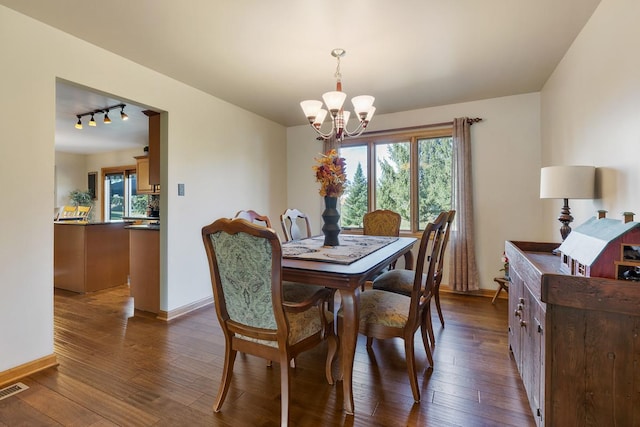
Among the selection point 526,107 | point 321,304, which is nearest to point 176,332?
point 321,304

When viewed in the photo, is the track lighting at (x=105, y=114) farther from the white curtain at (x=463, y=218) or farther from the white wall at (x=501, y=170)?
the white curtain at (x=463, y=218)

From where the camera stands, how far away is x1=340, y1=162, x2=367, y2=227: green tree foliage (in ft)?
14.8

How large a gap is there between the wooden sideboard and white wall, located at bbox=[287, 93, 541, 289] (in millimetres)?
2768

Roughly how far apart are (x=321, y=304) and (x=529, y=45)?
8.61 feet

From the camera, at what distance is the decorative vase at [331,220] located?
2357mm

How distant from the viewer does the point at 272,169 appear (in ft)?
15.3

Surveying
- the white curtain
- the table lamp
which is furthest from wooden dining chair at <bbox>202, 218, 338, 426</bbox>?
the white curtain

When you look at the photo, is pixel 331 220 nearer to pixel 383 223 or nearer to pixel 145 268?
pixel 383 223

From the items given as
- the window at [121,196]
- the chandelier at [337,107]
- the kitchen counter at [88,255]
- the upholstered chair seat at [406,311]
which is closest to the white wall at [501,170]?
the chandelier at [337,107]

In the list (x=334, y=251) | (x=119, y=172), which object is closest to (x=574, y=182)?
(x=334, y=251)

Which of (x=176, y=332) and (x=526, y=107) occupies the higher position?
(x=526, y=107)

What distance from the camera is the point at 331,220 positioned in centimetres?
241

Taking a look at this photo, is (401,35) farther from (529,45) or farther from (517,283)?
(517,283)

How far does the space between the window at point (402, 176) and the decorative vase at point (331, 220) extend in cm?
208
